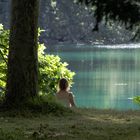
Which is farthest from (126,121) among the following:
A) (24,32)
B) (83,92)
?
(83,92)

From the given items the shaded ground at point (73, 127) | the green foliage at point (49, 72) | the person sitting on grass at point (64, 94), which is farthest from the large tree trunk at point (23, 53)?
the green foliage at point (49, 72)

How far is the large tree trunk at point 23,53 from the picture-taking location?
9.52 m

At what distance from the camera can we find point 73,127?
26.6ft

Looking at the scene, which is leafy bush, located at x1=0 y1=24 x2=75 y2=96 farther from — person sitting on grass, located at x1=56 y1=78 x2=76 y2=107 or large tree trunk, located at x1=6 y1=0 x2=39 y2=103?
large tree trunk, located at x1=6 y1=0 x2=39 y2=103

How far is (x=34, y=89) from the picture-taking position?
9641mm

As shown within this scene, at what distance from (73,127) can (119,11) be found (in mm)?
2060

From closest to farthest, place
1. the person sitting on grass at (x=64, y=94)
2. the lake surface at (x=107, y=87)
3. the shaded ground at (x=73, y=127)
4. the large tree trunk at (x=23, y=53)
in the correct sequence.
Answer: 1. the shaded ground at (x=73, y=127)
2. the large tree trunk at (x=23, y=53)
3. the person sitting on grass at (x=64, y=94)
4. the lake surface at (x=107, y=87)

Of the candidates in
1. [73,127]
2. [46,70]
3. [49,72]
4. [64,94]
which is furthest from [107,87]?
[73,127]

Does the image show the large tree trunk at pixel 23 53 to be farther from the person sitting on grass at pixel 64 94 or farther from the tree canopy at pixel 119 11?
the tree canopy at pixel 119 11

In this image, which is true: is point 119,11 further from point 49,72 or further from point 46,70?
point 49,72

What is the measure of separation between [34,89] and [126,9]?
3254mm

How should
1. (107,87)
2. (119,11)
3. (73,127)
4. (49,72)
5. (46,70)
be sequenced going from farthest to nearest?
(107,87) → (49,72) → (46,70) → (73,127) → (119,11)

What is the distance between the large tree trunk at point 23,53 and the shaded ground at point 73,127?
52 centimetres

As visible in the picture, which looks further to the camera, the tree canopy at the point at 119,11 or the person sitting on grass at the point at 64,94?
the person sitting on grass at the point at 64,94
